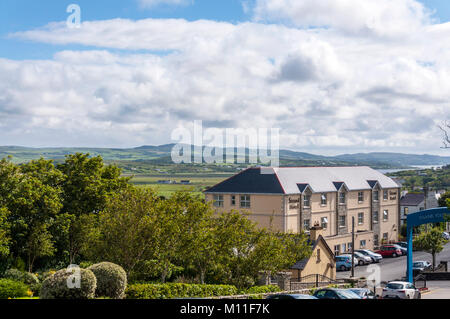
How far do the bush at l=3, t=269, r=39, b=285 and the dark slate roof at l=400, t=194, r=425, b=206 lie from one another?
92.2 meters

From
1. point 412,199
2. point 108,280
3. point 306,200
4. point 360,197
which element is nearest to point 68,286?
point 108,280

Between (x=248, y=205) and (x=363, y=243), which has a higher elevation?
(x=248, y=205)

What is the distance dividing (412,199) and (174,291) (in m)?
93.6

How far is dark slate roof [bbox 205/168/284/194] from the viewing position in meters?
67.4

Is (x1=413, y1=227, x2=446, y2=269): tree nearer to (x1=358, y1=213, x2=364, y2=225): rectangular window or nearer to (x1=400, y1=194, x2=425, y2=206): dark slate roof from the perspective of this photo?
(x1=358, y1=213, x2=364, y2=225): rectangular window

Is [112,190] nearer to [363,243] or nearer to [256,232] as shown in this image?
[256,232]

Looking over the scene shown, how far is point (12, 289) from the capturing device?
30.4 meters

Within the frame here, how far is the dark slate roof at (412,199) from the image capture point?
111800mm

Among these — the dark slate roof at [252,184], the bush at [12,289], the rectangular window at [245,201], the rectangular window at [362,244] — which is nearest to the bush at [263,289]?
the bush at [12,289]

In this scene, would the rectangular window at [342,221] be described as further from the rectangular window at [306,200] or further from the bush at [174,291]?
the bush at [174,291]

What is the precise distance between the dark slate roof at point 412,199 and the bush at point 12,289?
95045 millimetres

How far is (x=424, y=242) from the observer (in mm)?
59469

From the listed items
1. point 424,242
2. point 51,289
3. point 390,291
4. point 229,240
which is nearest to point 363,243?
point 424,242
